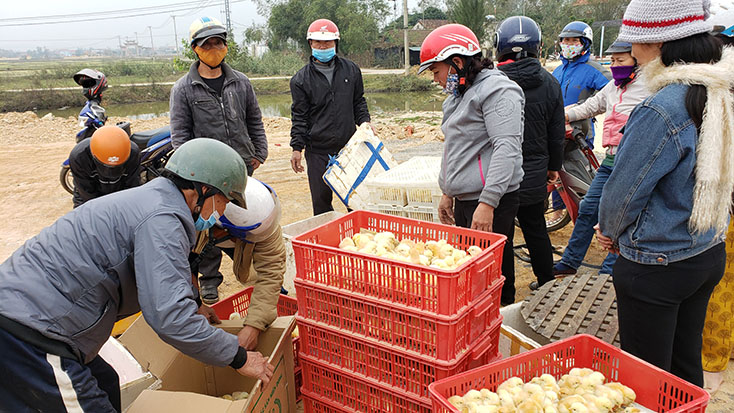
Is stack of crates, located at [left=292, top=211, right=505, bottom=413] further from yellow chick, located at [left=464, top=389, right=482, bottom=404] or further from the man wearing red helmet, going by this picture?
the man wearing red helmet

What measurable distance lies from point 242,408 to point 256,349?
0.71 meters

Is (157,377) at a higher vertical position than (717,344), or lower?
higher

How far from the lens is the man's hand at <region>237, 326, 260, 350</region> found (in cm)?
258

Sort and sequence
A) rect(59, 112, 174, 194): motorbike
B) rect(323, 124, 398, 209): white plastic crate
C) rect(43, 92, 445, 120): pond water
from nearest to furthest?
1. rect(323, 124, 398, 209): white plastic crate
2. rect(59, 112, 174, 194): motorbike
3. rect(43, 92, 445, 120): pond water

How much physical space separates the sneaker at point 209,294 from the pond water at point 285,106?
13.9 m

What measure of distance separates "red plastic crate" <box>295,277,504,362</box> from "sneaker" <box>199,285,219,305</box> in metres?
2.06

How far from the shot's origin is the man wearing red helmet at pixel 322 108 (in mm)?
4641

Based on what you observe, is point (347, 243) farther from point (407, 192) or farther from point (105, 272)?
point (407, 192)

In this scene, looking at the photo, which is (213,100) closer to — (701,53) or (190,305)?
(190,305)

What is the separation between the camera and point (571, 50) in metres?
4.75

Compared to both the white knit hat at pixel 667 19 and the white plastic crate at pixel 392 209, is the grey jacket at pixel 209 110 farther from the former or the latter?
the white knit hat at pixel 667 19

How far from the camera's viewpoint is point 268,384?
7.51 feet

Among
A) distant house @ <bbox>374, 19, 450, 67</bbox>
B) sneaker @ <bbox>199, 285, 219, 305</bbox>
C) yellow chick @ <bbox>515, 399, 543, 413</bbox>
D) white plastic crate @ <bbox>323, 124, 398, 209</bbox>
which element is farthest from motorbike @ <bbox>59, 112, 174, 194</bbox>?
distant house @ <bbox>374, 19, 450, 67</bbox>

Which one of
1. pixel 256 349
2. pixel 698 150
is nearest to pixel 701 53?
pixel 698 150
